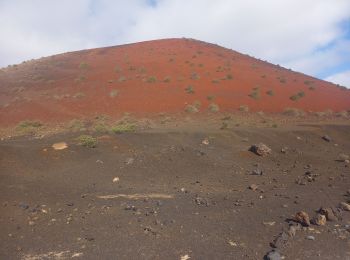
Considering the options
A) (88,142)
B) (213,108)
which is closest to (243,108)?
(213,108)

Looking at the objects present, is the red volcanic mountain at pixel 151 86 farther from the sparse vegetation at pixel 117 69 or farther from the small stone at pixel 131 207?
the small stone at pixel 131 207

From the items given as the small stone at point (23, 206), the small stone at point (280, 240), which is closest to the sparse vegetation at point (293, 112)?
the small stone at point (280, 240)

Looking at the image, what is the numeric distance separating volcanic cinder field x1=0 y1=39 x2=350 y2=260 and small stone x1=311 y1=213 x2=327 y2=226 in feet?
0.05

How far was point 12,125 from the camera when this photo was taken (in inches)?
867

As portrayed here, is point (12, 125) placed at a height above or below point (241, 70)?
below

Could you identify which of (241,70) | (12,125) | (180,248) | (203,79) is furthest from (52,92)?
(180,248)

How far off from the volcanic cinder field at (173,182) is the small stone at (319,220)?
2 cm

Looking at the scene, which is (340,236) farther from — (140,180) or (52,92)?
(52,92)

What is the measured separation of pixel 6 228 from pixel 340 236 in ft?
17.9

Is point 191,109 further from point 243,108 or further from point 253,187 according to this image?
point 253,187

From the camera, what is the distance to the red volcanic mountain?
25.1m

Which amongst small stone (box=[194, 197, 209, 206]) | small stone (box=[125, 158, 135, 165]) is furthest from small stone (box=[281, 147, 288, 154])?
small stone (box=[194, 197, 209, 206])

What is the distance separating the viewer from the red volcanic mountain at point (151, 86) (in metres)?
25.1

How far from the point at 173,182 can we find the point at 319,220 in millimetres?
4062
